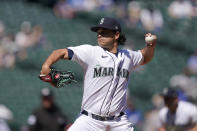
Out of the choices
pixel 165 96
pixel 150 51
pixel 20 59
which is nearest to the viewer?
pixel 150 51

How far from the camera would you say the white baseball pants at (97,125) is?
473 cm

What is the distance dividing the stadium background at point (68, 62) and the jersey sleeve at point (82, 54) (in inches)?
216

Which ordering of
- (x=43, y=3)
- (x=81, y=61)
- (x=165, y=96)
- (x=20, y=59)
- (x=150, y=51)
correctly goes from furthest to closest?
(x=43, y=3), (x=20, y=59), (x=165, y=96), (x=150, y=51), (x=81, y=61)

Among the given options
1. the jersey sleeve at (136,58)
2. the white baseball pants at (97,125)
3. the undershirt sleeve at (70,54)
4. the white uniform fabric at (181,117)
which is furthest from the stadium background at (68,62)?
the undershirt sleeve at (70,54)

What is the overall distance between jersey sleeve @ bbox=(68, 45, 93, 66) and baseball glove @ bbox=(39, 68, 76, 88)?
186mm

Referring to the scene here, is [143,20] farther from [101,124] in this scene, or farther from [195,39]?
[101,124]

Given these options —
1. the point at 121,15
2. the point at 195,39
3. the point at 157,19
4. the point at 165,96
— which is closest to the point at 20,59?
the point at 121,15

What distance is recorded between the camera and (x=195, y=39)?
11.8 meters

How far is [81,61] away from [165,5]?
7.59 meters

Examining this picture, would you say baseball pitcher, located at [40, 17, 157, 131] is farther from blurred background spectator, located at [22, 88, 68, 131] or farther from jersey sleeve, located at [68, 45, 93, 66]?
blurred background spectator, located at [22, 88, 68, 131]

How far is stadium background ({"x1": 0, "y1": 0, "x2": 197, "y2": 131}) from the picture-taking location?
1036 centimetres

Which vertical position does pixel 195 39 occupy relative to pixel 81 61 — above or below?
below

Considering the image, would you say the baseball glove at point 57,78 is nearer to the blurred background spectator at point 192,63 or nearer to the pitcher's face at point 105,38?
the pitcher's face at point 105,38

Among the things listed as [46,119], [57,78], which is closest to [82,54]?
[57,78]
